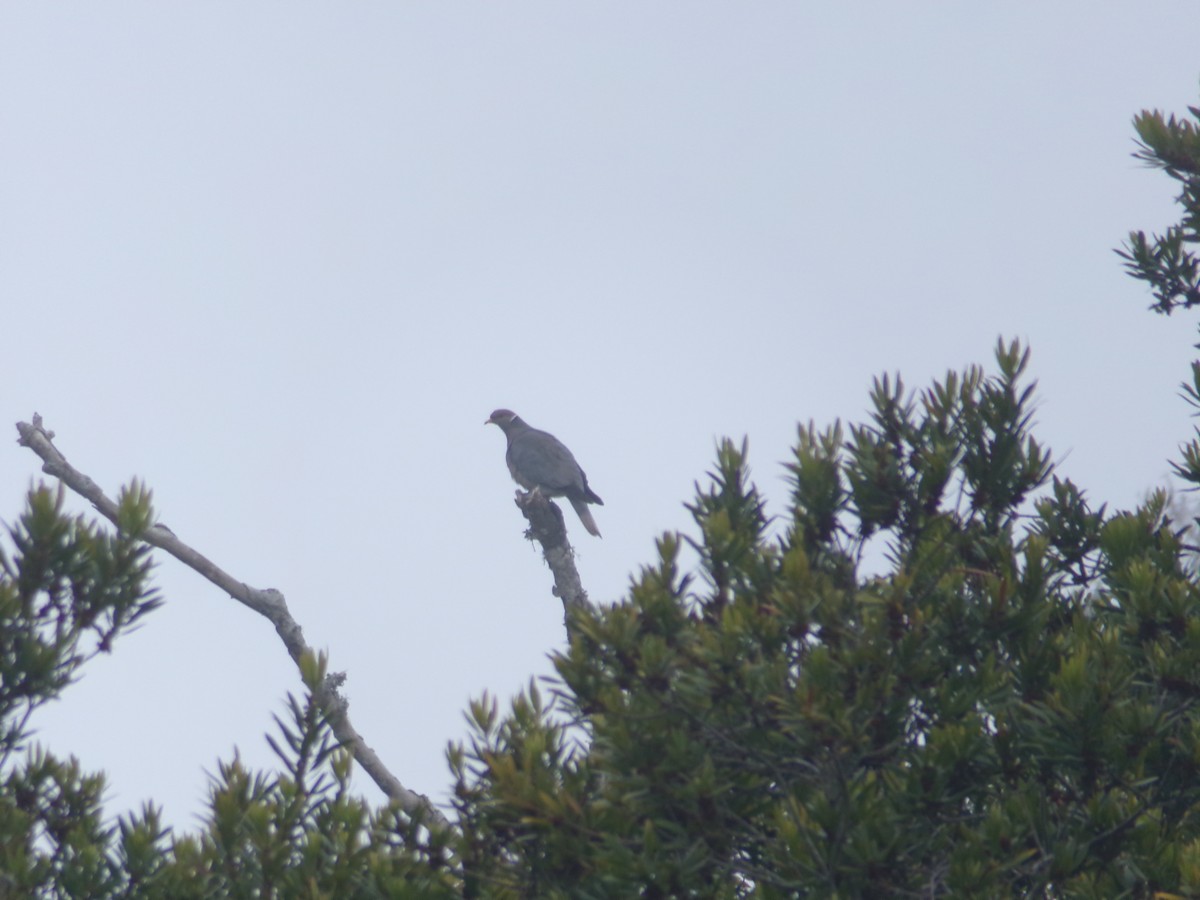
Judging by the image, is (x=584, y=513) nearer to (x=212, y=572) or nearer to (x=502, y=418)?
(x=502, y=418)

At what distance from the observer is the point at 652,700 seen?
140 inches

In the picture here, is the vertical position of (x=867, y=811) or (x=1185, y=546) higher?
(x=1185, y=546)

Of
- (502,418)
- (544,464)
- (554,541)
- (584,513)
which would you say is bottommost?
(554,541)

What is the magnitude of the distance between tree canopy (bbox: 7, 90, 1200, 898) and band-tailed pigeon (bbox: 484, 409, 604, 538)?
11.7m

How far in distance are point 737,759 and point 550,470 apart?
12.9 m

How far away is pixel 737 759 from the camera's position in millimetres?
3584

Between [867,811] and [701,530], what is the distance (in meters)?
1.08

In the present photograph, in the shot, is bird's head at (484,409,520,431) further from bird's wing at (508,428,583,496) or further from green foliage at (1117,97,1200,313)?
green foliage at (1117,97,1200,313)

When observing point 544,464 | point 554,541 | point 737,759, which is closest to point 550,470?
point 544,464

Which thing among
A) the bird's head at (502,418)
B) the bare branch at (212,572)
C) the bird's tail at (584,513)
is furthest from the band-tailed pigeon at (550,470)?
the bare branch at (212,572)

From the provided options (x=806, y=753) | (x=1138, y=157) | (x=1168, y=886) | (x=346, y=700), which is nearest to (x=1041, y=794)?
(x=1168, y=886)

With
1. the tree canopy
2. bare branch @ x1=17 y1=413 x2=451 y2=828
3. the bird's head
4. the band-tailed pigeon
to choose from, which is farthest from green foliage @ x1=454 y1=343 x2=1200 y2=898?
the bird's head

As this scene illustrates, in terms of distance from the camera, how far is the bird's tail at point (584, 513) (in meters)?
16.1

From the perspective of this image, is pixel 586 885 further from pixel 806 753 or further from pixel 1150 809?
pixel 1150 809
